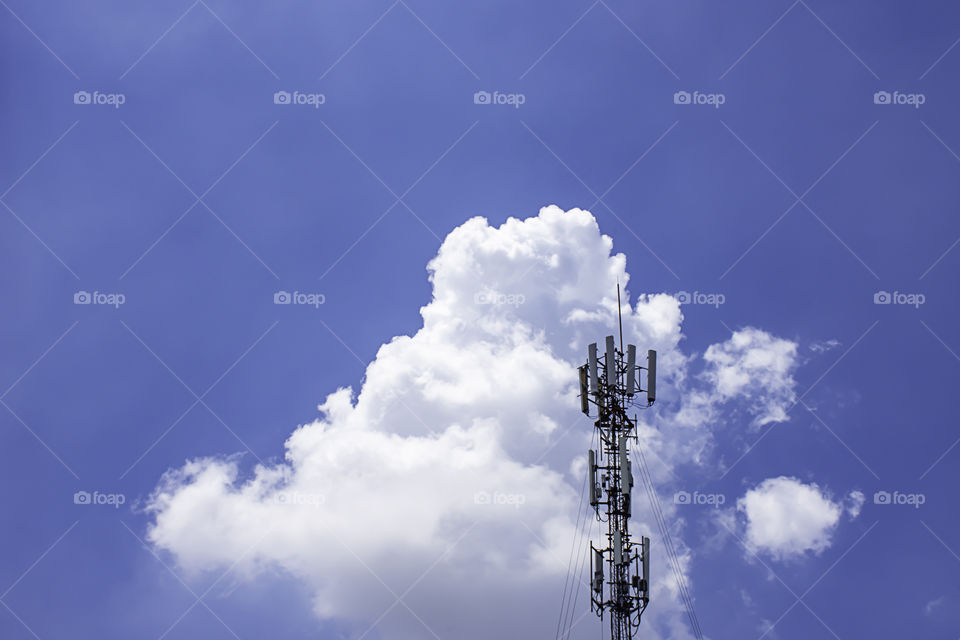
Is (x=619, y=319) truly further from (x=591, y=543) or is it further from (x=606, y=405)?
(x=591, y=543)

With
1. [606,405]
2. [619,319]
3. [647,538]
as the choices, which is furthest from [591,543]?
[619,319]

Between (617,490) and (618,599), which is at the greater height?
(617,490)

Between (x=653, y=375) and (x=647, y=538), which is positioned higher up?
(x=653, y=375)

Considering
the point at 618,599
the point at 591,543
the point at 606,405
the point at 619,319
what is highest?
the point at 619,319

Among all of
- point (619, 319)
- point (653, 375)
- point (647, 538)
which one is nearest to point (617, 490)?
point (647, 538)

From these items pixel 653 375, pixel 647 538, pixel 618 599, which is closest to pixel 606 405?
pixel 653 375

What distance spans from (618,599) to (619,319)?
11771 mm

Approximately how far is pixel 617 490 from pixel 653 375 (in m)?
5.03

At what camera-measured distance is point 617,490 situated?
35156 mm

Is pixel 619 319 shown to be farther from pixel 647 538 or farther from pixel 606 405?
pixel 647 538

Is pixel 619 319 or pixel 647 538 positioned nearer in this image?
pixel 647 538

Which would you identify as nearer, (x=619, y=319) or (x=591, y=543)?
(x=591, y=543)

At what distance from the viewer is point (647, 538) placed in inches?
1362

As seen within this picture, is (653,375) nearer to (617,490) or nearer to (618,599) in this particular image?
(617,490)
